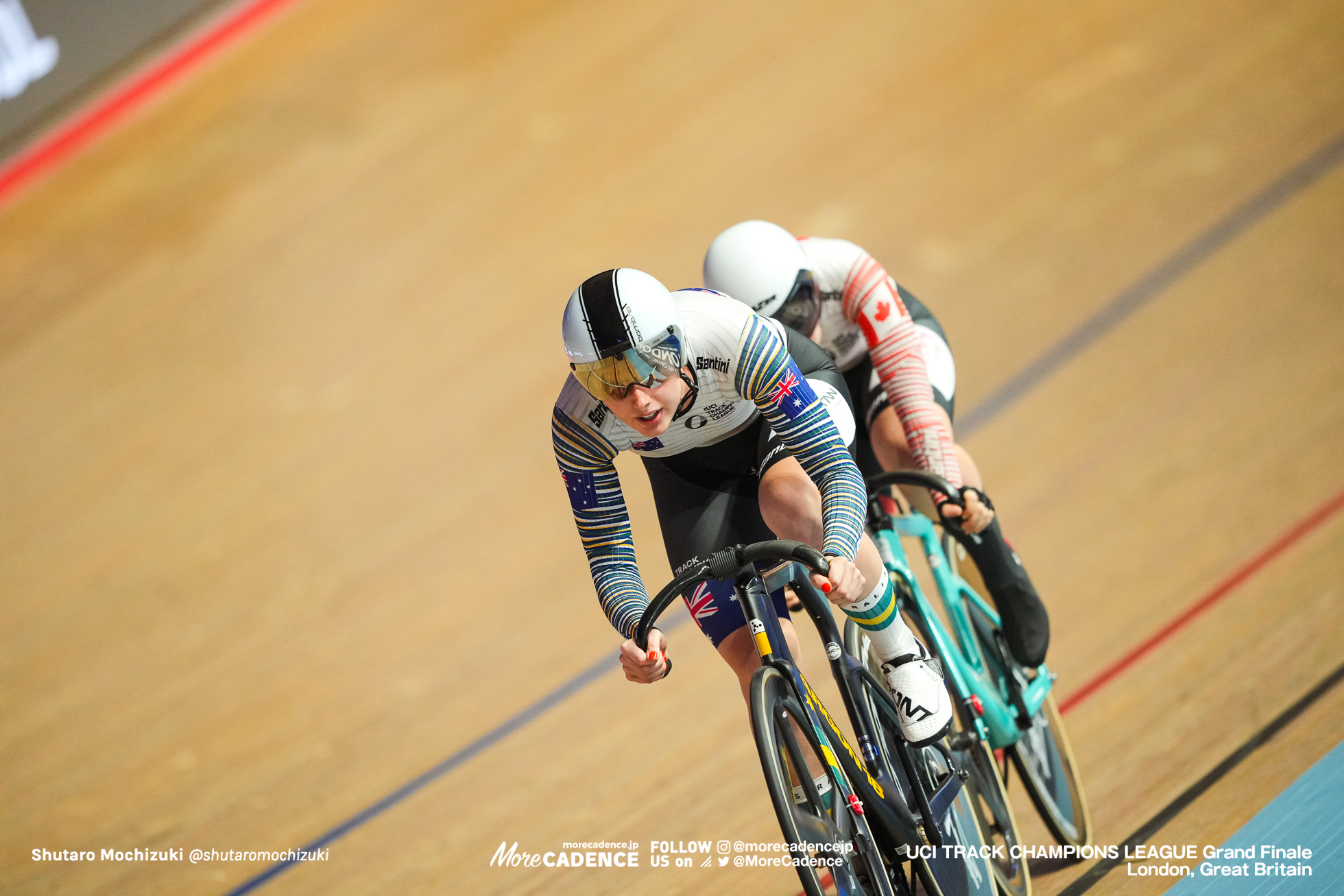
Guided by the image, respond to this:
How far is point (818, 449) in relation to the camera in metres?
2.06

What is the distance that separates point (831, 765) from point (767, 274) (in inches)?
44.9

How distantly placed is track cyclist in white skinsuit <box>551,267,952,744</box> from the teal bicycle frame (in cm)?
29

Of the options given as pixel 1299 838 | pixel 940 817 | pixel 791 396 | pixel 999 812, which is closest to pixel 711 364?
pixel 791 396

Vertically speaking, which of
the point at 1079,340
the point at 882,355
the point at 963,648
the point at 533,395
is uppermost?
the point at 533,395

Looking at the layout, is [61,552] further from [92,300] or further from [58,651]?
[92,300]

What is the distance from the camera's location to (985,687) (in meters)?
2.58

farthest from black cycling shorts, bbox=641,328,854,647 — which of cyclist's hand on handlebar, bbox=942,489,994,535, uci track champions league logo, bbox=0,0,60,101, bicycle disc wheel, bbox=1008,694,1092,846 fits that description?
uci track champions league logo, bbox=0,0,60,101

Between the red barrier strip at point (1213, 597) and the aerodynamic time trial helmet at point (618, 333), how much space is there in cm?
217

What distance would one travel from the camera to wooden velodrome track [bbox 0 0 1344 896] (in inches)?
138

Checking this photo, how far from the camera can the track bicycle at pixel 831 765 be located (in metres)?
1.81

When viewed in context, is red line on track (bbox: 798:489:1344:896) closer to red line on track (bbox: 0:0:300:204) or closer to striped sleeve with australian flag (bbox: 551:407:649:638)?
striped sleeve with australian flag (bbox: 551:407:649:638)

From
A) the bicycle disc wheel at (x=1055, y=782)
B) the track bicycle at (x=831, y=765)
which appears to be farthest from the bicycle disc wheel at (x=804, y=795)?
the bicycle disc wheel at (x=1055, y=782)

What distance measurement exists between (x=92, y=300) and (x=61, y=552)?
148cm

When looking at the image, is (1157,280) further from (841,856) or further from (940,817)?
(841,856)
